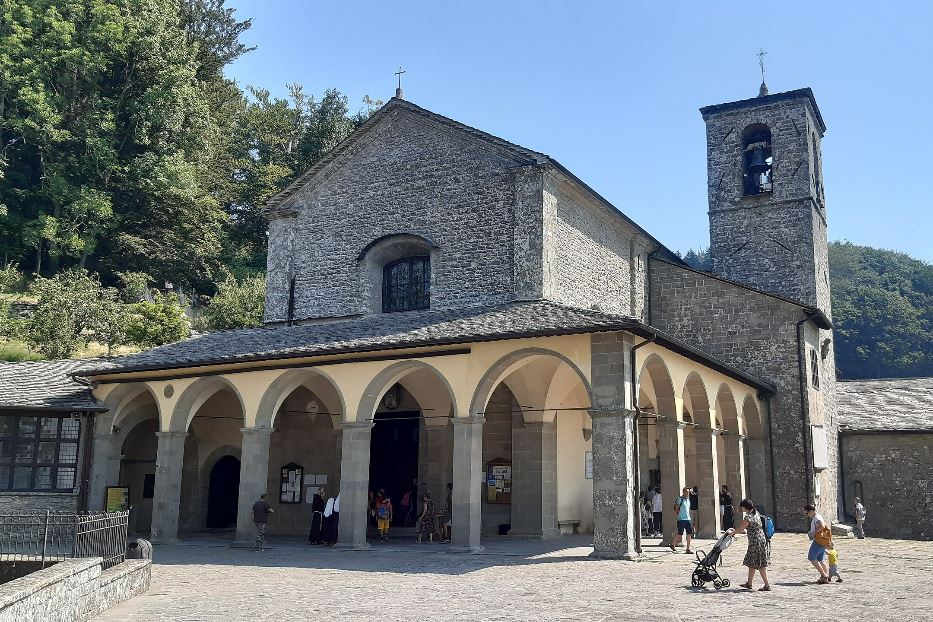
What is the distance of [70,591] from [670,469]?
11120 mm

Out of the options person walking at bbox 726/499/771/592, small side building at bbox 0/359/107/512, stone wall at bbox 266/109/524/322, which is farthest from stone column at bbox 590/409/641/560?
small side building at bbox 0/359/107/512

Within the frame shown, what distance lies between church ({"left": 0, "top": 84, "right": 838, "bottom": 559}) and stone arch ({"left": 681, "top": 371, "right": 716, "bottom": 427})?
0.04m

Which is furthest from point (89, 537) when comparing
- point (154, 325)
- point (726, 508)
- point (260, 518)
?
point (154, 325)

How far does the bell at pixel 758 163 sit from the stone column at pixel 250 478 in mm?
19189

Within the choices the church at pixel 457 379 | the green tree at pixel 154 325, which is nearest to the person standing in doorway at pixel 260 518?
the church at pixel 457 379

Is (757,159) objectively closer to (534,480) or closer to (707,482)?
(707,482)

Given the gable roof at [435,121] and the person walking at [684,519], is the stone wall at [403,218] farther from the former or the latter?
the person walking at [684,519]

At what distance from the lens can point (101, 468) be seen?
1911 cm

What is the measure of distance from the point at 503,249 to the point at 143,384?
8753mm

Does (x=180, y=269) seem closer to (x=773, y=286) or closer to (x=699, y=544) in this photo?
(x=773, y=286)

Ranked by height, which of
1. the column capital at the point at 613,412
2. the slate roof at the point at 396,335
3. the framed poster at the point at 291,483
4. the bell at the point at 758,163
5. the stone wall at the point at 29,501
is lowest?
the stone wall at the point at 29,501

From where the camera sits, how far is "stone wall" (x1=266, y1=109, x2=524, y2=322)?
1953 cm

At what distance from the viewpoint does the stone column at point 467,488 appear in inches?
577

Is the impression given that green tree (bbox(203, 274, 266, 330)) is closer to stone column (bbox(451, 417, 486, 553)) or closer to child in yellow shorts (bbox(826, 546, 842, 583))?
stone column (bbox(451, 417, 486, 553))
